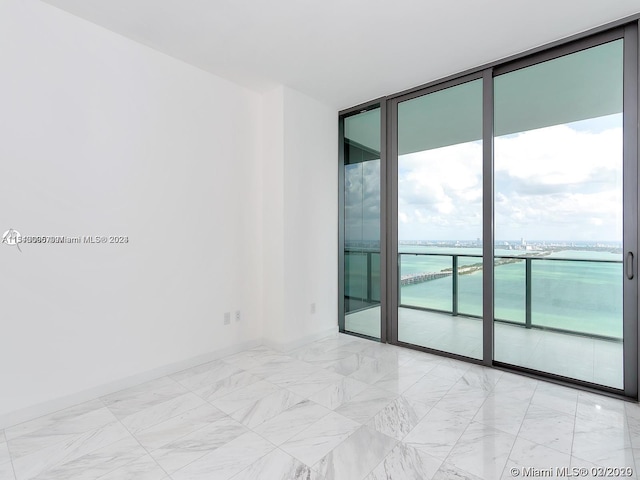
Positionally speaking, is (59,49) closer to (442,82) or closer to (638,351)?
(442,82)

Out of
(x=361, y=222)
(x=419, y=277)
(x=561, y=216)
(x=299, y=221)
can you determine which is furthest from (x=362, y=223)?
(x=561, y=216)

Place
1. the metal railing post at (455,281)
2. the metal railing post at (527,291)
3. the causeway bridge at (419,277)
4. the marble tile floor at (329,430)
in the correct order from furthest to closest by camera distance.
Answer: the causeway bridge at (419,277)
the metal railing post at (455,281)
the metal railing post at (527,291)
the marble tile floor at (329,430)

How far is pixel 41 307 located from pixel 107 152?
1.27 metres

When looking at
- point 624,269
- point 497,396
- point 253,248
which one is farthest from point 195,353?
point 624,269

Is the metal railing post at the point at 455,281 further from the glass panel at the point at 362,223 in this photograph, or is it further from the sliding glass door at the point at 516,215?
the glass panel at the point at 362,223

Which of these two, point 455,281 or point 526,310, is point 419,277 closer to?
point 455,281

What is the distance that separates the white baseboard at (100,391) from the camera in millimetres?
2231

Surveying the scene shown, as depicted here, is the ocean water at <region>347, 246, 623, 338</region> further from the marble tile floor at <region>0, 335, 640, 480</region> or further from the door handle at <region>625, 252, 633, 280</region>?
the marble tile floor at <region>0, 335, 640, 480</region>

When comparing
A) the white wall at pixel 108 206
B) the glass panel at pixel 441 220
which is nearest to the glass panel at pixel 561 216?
the glass panel at pixel 441 220

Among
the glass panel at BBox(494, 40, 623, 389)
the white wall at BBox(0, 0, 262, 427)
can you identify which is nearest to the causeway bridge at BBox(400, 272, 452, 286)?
the glass panel at BBox(494, 40, 623, 389)

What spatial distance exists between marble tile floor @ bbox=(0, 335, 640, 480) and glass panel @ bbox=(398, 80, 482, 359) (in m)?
0.66

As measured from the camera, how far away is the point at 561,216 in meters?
2.83

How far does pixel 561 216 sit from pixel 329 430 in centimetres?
259

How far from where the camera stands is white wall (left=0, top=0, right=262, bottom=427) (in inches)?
89.1
